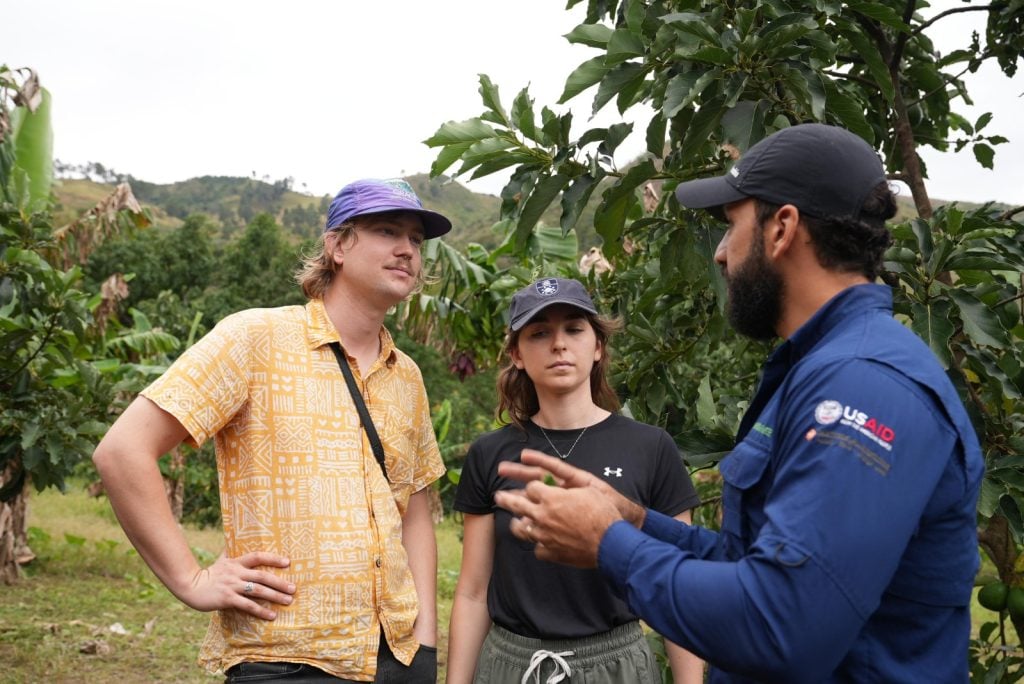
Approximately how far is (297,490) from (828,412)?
1.36 m

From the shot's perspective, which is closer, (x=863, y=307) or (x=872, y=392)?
(x=872, y=392)

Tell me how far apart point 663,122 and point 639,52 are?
0.79 feet

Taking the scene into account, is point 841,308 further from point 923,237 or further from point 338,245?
point 338,245

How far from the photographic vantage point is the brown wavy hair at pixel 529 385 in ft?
9.09

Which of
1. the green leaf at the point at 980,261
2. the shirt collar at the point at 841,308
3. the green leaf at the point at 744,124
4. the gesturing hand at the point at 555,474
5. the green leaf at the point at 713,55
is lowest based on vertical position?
the gesturing hand at the point at 555,474

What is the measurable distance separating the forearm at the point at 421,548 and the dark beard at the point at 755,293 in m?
1.32

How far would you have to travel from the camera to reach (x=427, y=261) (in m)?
6.68

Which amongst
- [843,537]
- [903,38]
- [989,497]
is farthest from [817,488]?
[903,38]

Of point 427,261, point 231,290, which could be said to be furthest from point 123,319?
point 427,261

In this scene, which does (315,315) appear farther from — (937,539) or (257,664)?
(937,539)

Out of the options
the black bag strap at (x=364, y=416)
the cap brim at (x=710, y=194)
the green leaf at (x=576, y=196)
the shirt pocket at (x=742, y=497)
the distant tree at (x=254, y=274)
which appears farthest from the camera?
the distant tree at (x=254, y=274)

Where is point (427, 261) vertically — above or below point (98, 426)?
above

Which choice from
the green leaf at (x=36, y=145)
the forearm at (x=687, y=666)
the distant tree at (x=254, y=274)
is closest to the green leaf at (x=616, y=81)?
the forearm at (x=687, y=666)

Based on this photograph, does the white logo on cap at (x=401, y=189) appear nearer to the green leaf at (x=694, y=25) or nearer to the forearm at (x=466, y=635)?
the green leaf at (x=694, y=25)
